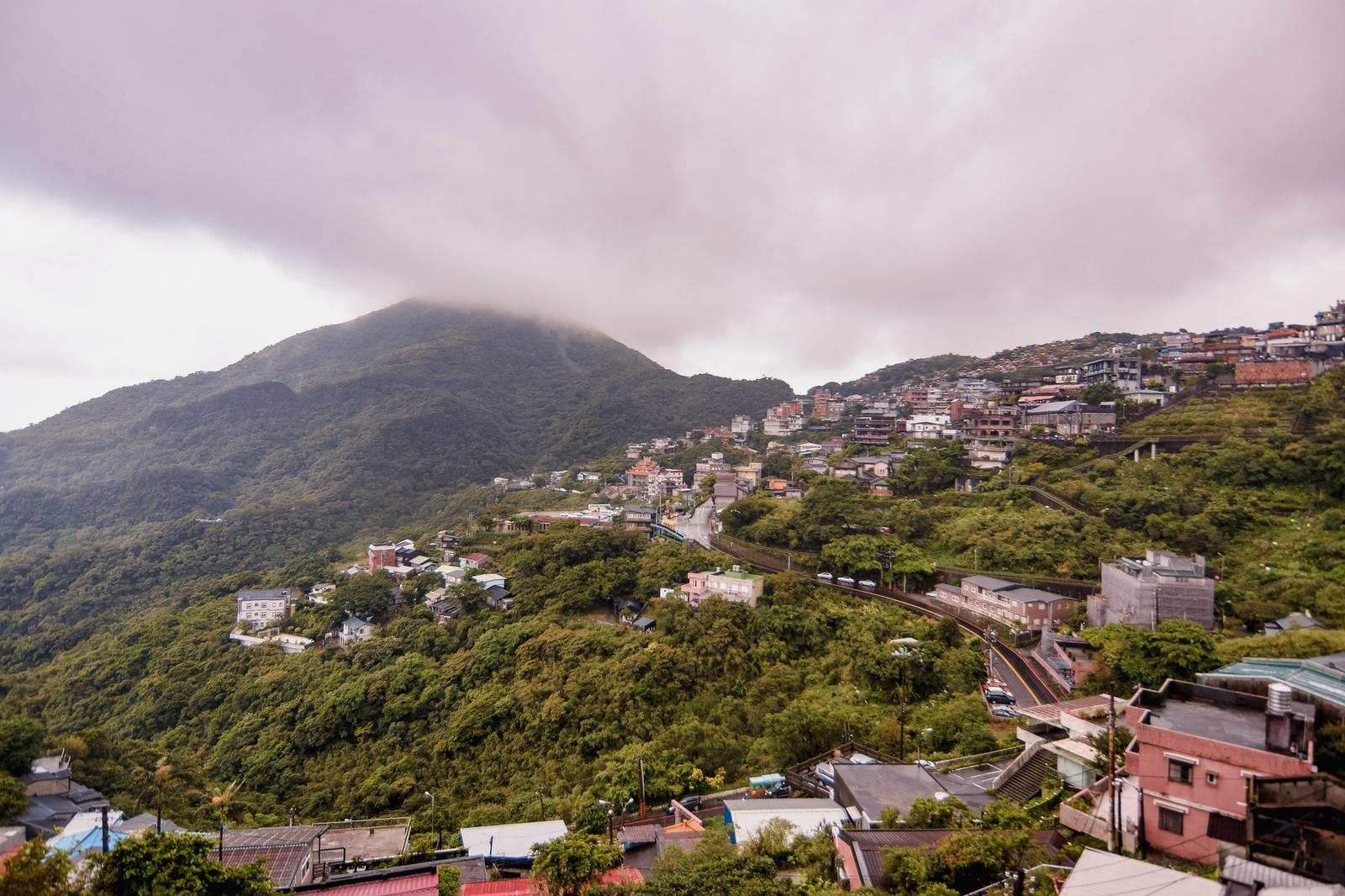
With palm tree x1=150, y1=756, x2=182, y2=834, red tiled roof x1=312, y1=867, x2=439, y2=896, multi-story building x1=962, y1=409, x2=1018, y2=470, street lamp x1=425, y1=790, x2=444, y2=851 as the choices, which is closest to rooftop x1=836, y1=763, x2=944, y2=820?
red tiled roof x1=312, y1=867, x2=439, y2=896

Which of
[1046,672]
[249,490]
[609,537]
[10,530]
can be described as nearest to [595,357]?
[249,490]

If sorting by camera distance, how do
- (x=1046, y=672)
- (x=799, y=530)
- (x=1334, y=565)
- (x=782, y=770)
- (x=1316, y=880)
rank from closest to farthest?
(x=1316, y=880) → (x=782, y=770) → (x=1046, y=672) → (x=1334, y=565) → (x=799, y=530)

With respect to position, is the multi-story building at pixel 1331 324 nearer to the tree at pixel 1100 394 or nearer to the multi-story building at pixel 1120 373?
the multi-story building at pixel 1120 373

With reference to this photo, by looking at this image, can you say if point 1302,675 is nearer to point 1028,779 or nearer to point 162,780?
point 1028,779

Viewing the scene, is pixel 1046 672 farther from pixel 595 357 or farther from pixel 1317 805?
pixel 595 357

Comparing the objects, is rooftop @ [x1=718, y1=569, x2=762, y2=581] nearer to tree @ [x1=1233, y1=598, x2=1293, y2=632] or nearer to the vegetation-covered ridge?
the vegetation-covered ridge
